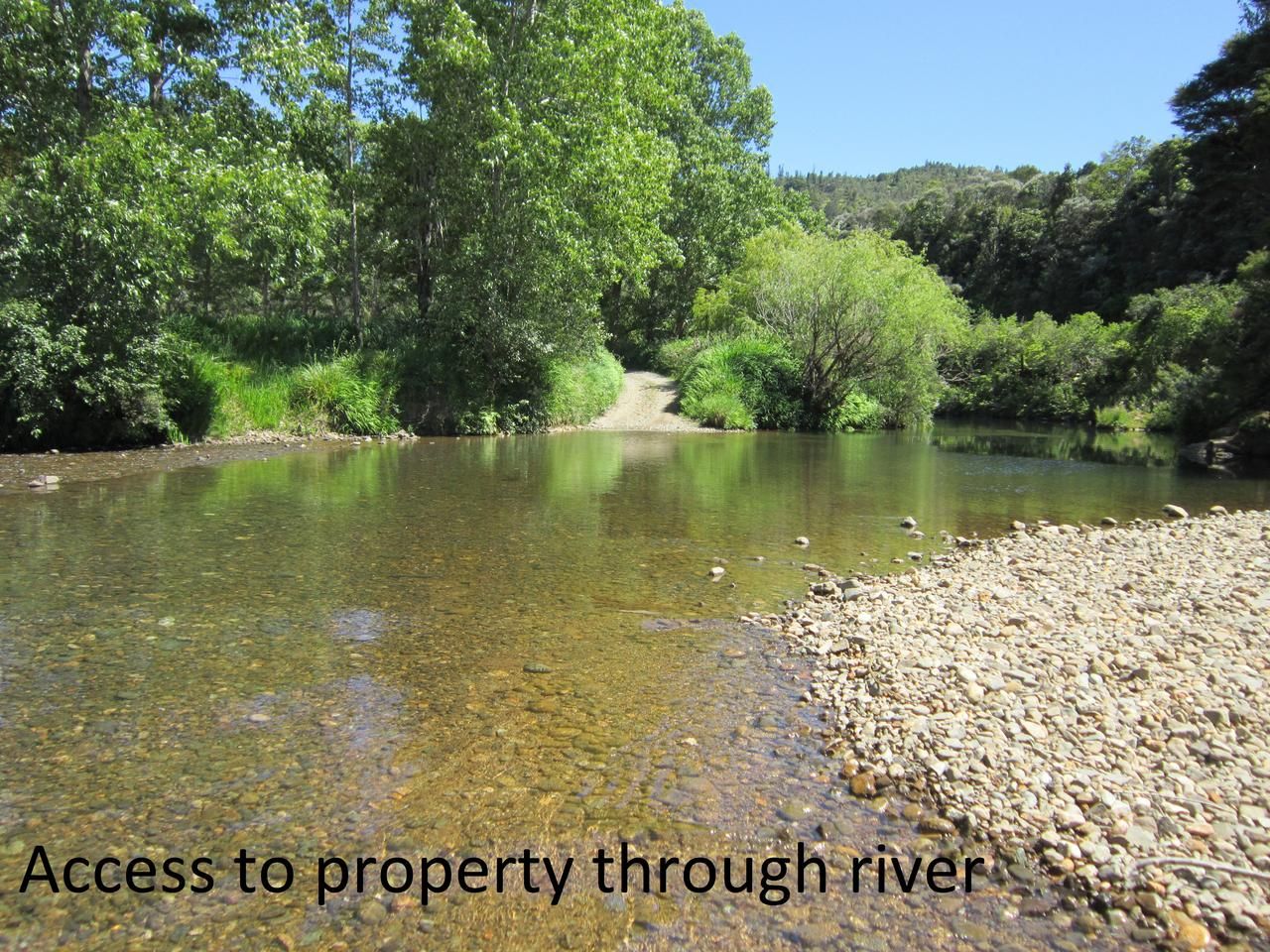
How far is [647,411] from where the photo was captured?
108 feet

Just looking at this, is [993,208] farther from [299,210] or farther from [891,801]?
[891,801]

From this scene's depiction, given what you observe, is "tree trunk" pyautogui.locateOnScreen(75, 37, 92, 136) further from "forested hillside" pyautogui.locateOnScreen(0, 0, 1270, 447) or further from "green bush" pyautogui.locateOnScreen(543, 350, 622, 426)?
"green bush" pyautogui.locateOnScreen(543, 350, 622, 426)

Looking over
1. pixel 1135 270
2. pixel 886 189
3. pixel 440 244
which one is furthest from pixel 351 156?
pixel 886 189

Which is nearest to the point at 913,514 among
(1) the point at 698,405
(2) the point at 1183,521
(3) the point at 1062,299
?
(2) the point at 1183,521

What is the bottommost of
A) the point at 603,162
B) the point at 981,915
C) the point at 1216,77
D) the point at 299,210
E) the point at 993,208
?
the point at 981,915

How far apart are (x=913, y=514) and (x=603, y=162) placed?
1536 centimetres

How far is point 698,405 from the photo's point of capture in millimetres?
32000

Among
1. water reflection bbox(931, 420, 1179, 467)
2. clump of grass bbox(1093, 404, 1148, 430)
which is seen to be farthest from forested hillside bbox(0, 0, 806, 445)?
clump of grass bbox(1093, 404, 1148, 430)

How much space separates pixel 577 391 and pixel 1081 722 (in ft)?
84.4

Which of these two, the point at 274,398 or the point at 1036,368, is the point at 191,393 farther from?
the point at 1036,368

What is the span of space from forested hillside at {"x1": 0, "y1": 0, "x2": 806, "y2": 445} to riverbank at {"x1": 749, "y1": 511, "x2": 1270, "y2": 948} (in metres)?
15.6

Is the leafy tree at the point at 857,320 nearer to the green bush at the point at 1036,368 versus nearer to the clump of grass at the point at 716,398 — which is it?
the clump of grass at the point at 716,398

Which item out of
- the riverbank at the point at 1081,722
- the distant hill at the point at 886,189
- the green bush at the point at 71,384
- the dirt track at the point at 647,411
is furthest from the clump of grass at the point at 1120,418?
the distant hill at the point at 886,189

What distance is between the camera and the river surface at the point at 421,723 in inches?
132
